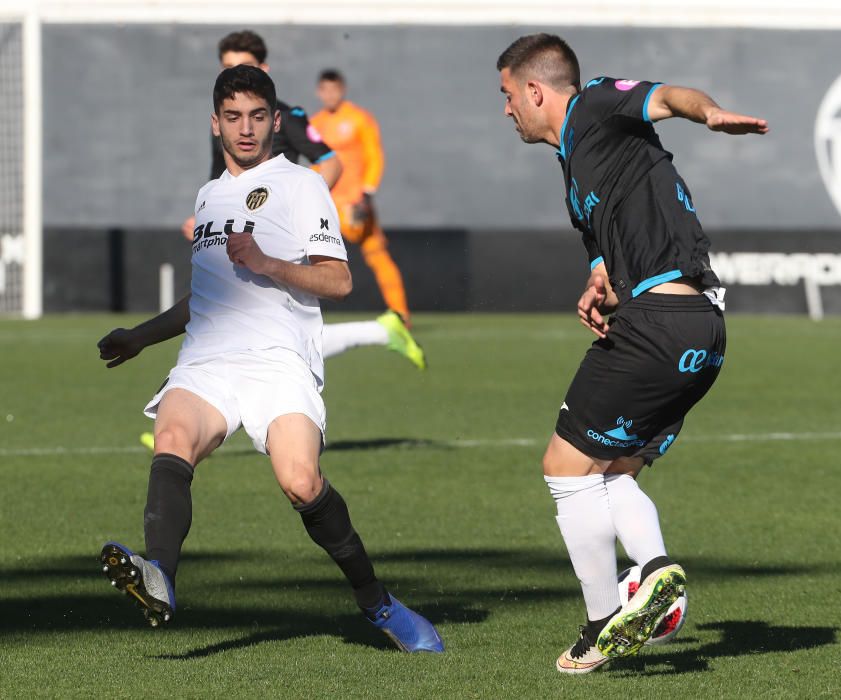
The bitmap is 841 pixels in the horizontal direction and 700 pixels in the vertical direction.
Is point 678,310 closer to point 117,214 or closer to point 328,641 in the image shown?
point 328,641

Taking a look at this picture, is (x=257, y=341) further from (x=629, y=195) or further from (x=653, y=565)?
(x=653, y=565)

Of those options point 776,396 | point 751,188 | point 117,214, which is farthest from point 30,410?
point 751,188

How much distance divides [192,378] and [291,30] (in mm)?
19816

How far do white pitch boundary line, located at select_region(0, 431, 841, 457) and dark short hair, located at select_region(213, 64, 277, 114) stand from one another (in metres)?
4.83

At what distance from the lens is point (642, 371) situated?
174 inches

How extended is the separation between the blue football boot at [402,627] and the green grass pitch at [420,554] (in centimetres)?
5

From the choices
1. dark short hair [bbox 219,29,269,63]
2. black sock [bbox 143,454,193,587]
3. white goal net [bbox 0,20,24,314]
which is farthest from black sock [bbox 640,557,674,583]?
white goal net [bbox 0,20,24,314]

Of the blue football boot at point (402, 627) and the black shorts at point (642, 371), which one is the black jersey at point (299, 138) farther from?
the black shorts at point (642, 371)

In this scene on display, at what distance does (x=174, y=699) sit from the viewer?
4164 mm

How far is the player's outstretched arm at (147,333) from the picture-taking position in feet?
16.6

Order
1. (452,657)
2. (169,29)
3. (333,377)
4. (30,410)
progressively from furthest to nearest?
(169,29) → (333,377) → (30,410) → (452,657)

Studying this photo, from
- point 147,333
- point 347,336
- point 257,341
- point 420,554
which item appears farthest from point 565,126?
point 347,336

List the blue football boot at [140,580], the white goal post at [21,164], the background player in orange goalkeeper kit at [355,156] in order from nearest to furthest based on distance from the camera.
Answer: the blue football boot at [140,580], the background player in orange goalkeeper kit at [355,156], the white goal post at [21,164]

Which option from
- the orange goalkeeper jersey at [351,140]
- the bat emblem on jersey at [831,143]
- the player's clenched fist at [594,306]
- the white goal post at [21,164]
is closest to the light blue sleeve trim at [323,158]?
the player's clenched fist at [594,306]
